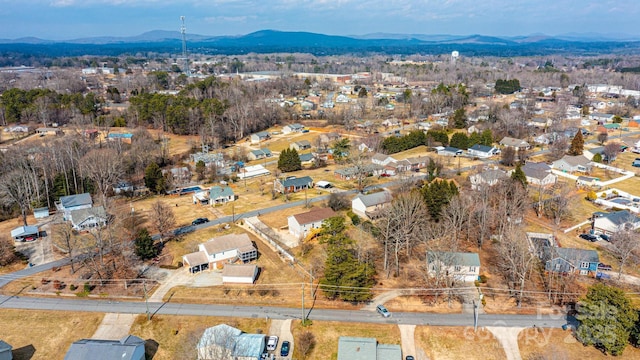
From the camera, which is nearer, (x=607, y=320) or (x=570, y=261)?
(x=607, y=320)

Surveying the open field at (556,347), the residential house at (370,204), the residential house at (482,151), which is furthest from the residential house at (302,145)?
the open field at (556,347)

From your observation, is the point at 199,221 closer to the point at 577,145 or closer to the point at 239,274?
the point at 239,274

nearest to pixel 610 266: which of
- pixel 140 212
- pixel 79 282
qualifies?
pixel 79 282

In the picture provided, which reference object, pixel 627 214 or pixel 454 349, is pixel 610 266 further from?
pixel 454 349

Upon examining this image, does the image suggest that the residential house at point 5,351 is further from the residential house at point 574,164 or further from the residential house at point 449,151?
the residential house at point 574,164

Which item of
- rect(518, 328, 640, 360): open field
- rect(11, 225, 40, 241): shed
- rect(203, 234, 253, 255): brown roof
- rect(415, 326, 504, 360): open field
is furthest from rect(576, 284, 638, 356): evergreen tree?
rect(11, 225, 40, 241): shed

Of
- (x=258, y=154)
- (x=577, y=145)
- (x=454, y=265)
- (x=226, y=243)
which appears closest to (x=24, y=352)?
(x=226, y=243)
